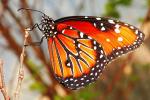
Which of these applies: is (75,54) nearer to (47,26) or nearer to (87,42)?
(87,42)

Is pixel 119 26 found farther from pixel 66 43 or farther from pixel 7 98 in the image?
pixel 7 98

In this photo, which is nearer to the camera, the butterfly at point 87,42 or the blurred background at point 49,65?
the butterfly at point 87,42

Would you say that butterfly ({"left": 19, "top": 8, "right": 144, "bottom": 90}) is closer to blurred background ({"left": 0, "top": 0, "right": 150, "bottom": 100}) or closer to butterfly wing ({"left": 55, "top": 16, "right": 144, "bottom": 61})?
butterfly wing ({"left": 55, "top": 16, "right": 144, "bottom": 61})

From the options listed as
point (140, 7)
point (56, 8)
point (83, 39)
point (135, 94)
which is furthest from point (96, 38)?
point (135, 94)

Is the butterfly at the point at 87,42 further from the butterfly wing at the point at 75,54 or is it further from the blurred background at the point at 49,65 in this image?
the blurred background at the point at 49,65

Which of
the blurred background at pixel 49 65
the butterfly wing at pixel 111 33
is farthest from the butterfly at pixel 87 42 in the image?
the blurred background at pixel 49 65

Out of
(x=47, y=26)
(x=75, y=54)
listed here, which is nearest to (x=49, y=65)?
(x=75, y=54)
